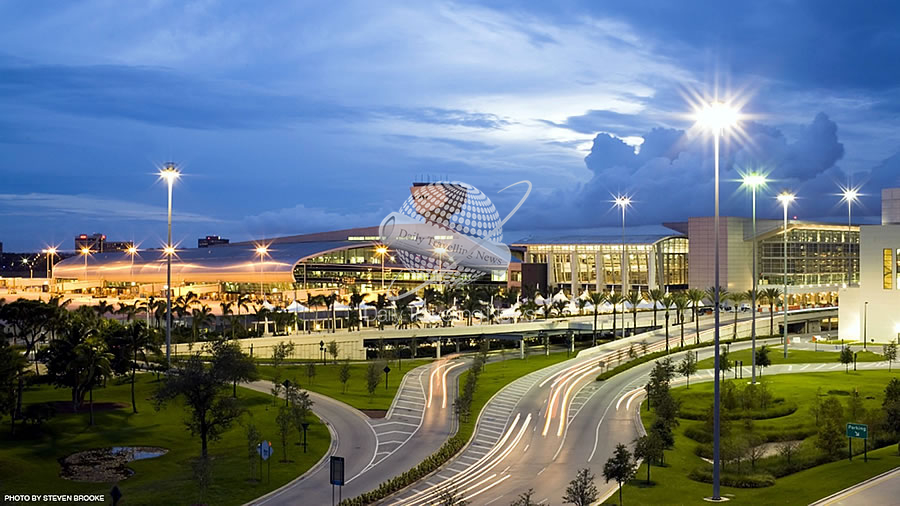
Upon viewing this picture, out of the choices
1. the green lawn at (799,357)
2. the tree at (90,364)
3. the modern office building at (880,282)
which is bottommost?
the green lawn at (799,357)

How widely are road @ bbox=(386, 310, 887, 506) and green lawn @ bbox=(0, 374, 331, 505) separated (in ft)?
25.0

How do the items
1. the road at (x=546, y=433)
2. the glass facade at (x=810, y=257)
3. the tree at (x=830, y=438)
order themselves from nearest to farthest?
the road at (x=546, y=433) < the tree at (x=830, y=438) < the glass facade at (x=810, y=257)

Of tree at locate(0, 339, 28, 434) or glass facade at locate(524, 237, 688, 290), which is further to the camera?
glass facade at locate(524, 237, 688, 290)

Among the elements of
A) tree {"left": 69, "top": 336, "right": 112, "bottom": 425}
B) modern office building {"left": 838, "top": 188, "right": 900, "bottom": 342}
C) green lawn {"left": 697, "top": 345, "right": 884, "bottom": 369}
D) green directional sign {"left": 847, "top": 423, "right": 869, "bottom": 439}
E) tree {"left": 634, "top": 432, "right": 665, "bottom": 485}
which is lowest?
tree {"left": 634, "top": 432, "right": 665, "bottom": 485}

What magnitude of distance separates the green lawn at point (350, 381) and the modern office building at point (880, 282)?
51422 millimetres

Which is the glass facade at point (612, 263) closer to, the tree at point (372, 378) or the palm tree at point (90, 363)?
the tree at point (372, 378)

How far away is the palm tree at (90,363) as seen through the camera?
47.9m

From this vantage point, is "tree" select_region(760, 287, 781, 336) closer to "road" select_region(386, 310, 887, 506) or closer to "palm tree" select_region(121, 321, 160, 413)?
"road" select_region(386, 310, 887, 506)

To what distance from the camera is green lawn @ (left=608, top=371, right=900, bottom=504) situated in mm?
34281

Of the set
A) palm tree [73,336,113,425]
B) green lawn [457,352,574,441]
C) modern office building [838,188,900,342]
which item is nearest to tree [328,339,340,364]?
green lawn [457,352,574,441]

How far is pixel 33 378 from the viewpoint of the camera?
57156 mm

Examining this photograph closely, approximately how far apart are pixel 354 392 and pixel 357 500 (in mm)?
29585

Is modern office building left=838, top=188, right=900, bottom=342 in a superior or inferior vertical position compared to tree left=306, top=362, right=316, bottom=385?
superior

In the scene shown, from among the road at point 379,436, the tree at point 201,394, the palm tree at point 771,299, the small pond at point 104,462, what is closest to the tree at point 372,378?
the road at point 379,436
